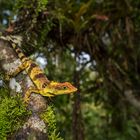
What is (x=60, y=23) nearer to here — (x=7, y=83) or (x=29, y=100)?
(x=7, y=83)

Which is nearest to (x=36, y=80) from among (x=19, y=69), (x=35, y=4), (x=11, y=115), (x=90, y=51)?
(x=19, y=69)

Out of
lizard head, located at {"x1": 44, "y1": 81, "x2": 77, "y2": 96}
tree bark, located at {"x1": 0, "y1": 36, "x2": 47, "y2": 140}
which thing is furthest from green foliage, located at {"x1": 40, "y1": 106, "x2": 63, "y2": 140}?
lizard head, located at {"x1": 44, "y1": 81, "x2": 77, "y2": 96}

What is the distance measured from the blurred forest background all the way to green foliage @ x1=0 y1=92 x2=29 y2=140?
813mm

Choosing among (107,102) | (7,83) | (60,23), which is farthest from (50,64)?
(7,83)

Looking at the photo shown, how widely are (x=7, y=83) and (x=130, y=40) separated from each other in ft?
7.40

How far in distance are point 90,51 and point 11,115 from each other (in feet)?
6.57

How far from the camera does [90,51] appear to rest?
12.3ft

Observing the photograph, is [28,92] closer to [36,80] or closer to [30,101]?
[30,101]

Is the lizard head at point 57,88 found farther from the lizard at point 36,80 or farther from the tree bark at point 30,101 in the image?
the tree bark at point 30,101

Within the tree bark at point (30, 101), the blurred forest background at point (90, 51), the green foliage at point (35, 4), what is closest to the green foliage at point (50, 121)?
the tree bark at point (30, 101)

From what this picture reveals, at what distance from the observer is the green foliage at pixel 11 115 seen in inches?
68.3

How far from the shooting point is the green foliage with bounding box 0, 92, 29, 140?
1.74 m

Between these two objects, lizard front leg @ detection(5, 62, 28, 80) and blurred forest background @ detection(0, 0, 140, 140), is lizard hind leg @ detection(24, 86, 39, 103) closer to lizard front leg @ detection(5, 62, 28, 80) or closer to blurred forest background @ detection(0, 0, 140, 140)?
lizard front leg @ detection(5, 62, 28, 80)

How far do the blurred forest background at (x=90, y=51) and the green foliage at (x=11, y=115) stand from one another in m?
0.81
